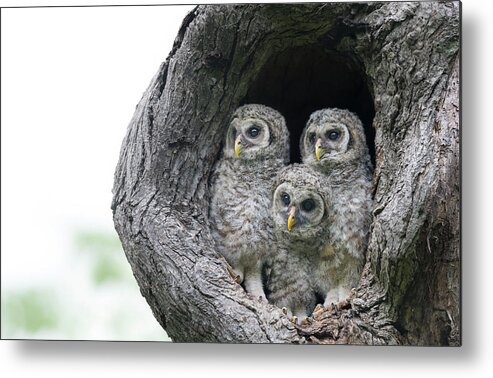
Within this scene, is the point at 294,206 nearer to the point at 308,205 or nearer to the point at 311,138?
the point at 308,205

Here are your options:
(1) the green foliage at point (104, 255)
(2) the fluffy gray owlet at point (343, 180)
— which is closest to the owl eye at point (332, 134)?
(2) the fluffy gray owlet at point (343, 180)

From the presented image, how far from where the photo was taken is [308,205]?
296 cm

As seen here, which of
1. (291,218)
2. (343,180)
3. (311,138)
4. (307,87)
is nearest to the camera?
(291,218)

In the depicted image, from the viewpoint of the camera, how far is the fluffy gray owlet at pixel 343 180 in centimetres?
295

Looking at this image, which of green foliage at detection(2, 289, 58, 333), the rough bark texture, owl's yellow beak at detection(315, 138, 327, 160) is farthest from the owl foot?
green foliage at detection(2, 289, 58, 333)

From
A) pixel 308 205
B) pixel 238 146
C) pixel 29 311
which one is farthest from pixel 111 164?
pixel 308 205

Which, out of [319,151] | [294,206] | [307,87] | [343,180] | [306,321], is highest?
[307,87]

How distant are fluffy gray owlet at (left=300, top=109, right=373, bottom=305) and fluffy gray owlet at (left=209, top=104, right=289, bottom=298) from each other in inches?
5.4

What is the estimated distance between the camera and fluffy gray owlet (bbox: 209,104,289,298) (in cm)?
303

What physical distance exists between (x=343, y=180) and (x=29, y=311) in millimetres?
1237

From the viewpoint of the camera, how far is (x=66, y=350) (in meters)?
3.07

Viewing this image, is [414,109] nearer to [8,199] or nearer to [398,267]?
[398,267]

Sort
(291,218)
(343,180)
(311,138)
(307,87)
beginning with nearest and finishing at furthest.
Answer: (291,218)
(343,180)
(311,138)
(307,87)

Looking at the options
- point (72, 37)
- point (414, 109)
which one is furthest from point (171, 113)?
point (414, 109)
